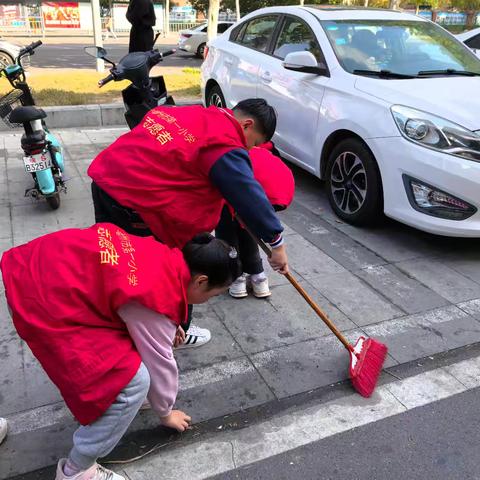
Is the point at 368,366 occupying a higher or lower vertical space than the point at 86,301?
lower

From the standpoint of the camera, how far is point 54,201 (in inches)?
165

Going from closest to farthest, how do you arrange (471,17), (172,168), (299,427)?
(172,168) < (299,427) < (471,17)

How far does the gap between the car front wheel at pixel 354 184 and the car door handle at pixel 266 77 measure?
1.18 metres

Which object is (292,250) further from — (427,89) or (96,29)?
(96,29)

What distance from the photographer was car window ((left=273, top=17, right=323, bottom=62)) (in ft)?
15.0

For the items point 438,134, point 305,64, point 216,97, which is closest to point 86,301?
point 438,134

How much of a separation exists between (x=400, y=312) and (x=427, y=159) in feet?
3.61

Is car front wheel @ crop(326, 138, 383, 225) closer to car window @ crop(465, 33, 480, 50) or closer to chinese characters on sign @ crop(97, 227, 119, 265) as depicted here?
chinese characters on sign @ crop(97, 227, 119, 265)

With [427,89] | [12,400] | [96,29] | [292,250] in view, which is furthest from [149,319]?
[96,29]

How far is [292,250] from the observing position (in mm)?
3842

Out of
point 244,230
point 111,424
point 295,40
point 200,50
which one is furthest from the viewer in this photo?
point 200,50

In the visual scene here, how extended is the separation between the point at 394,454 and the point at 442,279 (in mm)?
1689

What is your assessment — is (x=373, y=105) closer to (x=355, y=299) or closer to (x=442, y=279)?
(x=442, y=279)

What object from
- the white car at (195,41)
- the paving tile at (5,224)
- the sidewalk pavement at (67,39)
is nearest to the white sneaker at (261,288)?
the paving tile at (5,224)
